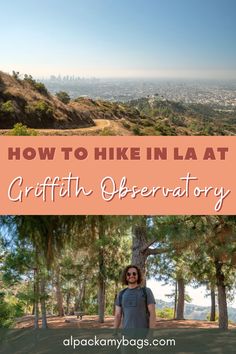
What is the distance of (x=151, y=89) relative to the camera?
55.2 feet

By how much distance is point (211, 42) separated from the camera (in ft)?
57.2

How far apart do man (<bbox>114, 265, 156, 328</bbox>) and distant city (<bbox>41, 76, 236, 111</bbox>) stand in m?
12.5

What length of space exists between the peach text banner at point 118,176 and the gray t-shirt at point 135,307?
2.42 meters

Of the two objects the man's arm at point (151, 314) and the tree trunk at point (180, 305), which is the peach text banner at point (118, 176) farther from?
the tree trunk at point (180, 305)

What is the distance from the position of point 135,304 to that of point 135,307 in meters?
0.02

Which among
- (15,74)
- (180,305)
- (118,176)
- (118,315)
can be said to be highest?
(15,74)

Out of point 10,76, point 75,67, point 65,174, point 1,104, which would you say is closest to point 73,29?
point 75,67

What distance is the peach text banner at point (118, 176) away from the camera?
6.27 metres

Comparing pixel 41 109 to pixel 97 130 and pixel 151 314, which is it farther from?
pixel 151 314

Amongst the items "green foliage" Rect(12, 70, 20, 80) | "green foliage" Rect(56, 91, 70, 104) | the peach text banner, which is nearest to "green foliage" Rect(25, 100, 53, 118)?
"green foliage" Rect(56, 91, 70, 104)

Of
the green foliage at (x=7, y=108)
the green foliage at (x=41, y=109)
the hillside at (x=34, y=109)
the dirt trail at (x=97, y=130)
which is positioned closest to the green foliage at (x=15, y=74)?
the hillside at (x=34, y=109)

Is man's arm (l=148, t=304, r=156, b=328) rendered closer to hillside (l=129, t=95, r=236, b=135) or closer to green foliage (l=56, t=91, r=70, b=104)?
hillside (l=129, t=95, r=236, b=135)

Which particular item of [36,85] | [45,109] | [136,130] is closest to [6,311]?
[136,130]

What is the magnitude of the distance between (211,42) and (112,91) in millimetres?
3370
